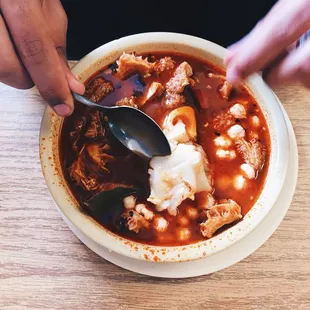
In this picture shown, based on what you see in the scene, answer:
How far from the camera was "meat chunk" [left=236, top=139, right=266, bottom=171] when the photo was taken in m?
1.43

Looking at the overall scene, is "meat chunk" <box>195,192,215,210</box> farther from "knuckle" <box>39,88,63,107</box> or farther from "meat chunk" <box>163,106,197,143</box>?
"knuckle" <box>39,88,63,107</box>

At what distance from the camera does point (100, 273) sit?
1.37 meters

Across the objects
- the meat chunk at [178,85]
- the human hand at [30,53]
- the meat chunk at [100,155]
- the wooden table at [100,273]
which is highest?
the human hand at [30,53]

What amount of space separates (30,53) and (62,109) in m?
0.19

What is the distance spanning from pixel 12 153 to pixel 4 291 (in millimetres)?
423

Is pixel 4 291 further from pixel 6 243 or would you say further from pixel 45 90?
pixel 45 90

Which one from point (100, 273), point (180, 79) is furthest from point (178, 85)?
point (100, 273)

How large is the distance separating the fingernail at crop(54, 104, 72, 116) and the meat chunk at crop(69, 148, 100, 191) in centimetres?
16

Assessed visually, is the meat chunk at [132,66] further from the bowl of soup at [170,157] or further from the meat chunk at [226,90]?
the meat chunk at [226,90]

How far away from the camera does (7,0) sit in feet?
3.77

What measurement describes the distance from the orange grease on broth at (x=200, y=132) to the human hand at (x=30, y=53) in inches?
9.9

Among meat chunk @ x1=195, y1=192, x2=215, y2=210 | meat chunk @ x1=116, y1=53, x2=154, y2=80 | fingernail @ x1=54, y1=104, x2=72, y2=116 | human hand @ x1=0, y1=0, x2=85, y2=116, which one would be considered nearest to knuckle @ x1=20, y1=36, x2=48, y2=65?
human hand @ x1=0, y1=0, x2=85, y2=116

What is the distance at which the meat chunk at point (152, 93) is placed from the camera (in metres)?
1.51

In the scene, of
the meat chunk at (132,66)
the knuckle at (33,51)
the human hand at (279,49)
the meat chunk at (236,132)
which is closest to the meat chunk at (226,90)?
the meat chunk at (236,132)
